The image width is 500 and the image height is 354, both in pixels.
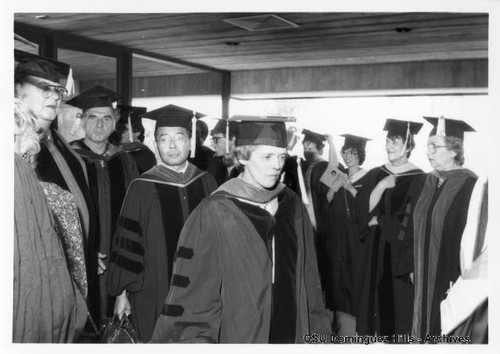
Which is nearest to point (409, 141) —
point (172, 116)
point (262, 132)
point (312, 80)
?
point (312, 80)

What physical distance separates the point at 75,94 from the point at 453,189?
5.55 ft

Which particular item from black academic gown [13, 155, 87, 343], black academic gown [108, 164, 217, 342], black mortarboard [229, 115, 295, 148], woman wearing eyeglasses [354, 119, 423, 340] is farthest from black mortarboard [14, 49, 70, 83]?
woman wearing eyeglasses [354, 119, 423, 340]

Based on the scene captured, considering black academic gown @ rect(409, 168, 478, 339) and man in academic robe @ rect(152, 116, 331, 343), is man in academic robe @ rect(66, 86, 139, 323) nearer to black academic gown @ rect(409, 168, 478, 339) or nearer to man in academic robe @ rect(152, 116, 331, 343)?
man in academic robe @ rect(152, 116, 331, 343)

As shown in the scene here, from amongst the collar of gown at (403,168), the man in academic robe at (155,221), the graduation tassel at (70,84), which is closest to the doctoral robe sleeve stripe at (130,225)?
the man in academic robe at (155,221)

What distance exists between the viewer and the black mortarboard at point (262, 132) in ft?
8.34

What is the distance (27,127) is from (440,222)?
183 centimetres

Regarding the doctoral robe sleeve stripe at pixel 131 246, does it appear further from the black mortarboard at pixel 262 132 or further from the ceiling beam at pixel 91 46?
the ceiling beam at pixel 91 46

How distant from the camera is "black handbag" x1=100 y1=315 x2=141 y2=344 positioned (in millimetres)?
2598

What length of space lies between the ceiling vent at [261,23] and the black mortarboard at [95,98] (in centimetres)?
60

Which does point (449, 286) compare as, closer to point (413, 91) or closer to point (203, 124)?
point (413, 91)

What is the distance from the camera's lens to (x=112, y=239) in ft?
8.61

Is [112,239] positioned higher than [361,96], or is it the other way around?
[361,96]

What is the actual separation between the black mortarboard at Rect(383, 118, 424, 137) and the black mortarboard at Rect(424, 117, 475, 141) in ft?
0.20
